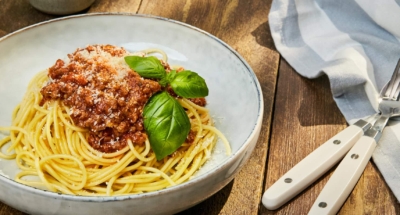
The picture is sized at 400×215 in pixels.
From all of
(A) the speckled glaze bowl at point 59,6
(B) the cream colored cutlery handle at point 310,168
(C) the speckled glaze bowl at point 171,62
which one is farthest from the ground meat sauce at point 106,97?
(A) the speckled glaze bowl at point 59,6

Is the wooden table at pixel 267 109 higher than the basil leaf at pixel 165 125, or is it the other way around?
the basil leaf at pixel 165 125

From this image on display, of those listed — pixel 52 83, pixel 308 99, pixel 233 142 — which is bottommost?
pixel 308 99

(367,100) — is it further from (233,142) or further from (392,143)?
(233,142)

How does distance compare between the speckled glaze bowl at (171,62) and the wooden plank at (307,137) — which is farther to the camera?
the wooden plank at (307,137)

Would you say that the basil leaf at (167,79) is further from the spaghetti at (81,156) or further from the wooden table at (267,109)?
the wooden table at (267,109)

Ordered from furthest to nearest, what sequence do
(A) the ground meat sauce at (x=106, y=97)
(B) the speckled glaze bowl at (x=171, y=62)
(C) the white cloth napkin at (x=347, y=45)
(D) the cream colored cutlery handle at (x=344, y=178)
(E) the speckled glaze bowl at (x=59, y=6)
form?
(E) the speckled glaze bowl at (x=59, y=6)
(C) the white cloth napkin at (x=347, y=45)
(A) the ground meat sauce at (x=106, y=97)
(D) the cream colored cutlery handle at (x=344, y=178)
(B) the speckled glaze bowl at (x=171, y=62)

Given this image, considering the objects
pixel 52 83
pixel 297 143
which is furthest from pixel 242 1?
pixel 52 83
